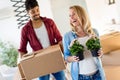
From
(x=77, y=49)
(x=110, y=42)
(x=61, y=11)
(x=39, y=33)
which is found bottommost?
(x=110, y=42)

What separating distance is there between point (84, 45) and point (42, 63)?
337mm

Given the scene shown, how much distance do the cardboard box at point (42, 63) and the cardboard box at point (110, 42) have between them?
2.53ft

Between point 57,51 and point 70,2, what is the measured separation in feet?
9.90

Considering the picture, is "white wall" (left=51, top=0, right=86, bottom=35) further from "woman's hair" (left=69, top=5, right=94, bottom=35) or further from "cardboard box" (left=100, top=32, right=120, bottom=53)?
"woman's hair" (left=69, top=5, right=94, bottom=35)

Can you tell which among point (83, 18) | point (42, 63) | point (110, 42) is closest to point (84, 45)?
point (83, 18)

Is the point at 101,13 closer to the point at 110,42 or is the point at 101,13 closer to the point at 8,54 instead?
the point at 110,42

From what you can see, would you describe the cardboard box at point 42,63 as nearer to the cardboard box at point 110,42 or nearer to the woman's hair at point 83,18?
the woman's hair at point 83,18

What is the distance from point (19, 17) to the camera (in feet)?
16.6

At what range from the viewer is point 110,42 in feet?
7.25

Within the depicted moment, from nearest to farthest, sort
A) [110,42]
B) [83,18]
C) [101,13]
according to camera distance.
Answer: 1. [83,18]
2. [110,42]
3. [101,13]

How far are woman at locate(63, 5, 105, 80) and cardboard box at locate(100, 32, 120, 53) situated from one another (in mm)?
615

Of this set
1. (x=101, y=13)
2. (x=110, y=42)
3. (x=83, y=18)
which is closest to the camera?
(x=83, y=18)

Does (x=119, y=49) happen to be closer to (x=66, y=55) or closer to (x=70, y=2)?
(x=66, y=55)

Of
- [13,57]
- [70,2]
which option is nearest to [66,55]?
[70,2]
